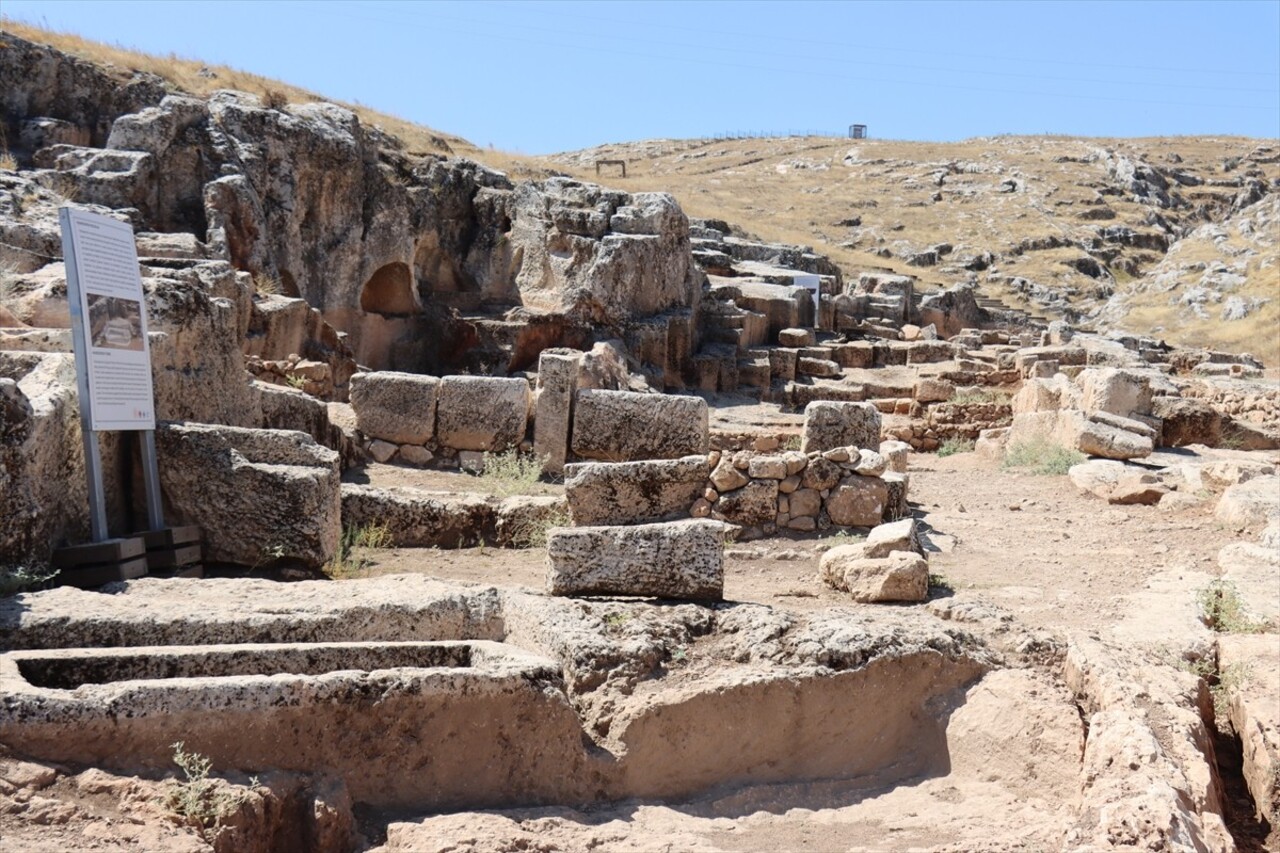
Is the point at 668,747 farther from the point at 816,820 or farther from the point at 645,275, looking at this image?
the point at 645,275

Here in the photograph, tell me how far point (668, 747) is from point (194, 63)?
22.1 meters

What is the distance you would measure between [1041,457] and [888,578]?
639cm

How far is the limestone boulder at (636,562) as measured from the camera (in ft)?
16.8

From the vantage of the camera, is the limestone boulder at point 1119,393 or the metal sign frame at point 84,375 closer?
the metal sign frame at point 84,375

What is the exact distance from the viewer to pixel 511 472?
28.9 ft

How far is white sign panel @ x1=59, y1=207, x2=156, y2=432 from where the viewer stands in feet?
17.4

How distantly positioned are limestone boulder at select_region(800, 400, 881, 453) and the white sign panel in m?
5.22

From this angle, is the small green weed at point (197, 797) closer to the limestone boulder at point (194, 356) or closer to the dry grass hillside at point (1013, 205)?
the limestone boulder at point (194, 356)

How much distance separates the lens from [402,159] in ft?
66.7

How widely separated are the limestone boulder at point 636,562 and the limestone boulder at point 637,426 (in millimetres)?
3725

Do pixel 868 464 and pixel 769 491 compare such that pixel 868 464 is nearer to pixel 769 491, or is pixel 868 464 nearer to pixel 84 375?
pixel 769 491

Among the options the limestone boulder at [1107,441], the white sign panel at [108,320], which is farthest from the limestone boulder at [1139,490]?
the white sign panel at [108,320]

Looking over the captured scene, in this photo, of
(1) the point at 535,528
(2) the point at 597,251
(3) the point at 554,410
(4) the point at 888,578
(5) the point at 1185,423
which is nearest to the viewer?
(4) the point at 888,578

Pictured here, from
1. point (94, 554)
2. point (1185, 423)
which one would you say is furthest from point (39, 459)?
point (1185, 423)
